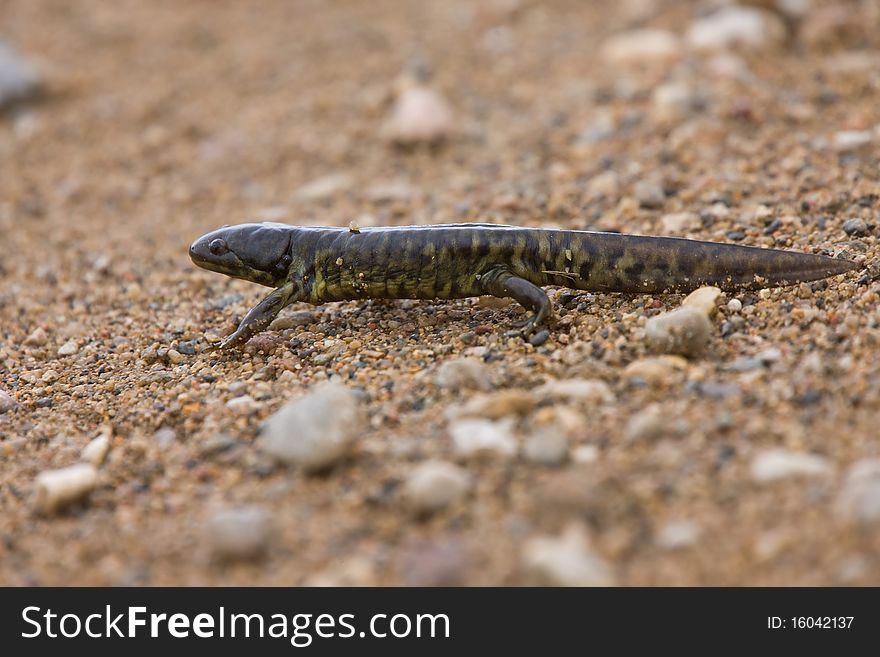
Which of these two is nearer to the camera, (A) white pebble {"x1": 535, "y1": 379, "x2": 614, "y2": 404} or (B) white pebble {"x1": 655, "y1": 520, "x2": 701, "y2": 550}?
(B) white pebble {"x1": 655, "y1": 520, "x2": 701, "y2": 550}

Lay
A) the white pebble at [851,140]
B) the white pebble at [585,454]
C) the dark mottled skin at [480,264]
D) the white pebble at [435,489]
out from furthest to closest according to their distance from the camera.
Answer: the white pebble at [851,140], the dark mottled skin at [480,264], the white pebble at [585,454], the white pebble at [435,489]

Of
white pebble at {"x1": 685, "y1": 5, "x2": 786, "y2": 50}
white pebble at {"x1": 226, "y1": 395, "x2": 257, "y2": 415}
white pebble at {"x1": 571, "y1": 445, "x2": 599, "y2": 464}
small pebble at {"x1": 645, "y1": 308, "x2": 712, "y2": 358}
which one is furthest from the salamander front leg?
white pebble at {"x1": 685, "y1": 5, "x2": 786, "y2": 50}

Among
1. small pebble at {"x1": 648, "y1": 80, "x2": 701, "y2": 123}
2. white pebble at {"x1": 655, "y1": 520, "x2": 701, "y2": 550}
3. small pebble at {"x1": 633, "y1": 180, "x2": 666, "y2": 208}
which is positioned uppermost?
small pebble at {"x1": 648, "y1": 80, "x2": 701, "y2": 123}

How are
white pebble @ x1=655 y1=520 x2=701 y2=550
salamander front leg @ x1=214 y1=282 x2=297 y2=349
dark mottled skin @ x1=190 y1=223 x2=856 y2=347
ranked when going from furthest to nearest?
salamander front leg @ x1=214 y1=282 x2=297 y2=349 → dark mottled skin @ x1=190 y1=223 x2=856 y2=347 → white pebble @ x1=655 y1=520 x2=701 y2=550

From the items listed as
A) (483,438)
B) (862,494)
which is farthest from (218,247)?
(862,494)

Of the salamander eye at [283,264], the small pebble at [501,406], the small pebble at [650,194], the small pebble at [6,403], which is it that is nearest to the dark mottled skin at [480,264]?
the salamander eye at [283,264]

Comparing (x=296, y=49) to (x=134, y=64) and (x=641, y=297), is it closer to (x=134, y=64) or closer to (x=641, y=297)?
(x=134, y=64)

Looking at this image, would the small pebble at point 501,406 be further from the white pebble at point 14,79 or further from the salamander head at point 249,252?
the white pebble at point 14,79

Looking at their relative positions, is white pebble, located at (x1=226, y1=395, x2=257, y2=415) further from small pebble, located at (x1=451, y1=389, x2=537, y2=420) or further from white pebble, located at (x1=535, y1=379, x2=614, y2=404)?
white pebble, located at (x1=535, y1=379, x2=614, y2=404)
